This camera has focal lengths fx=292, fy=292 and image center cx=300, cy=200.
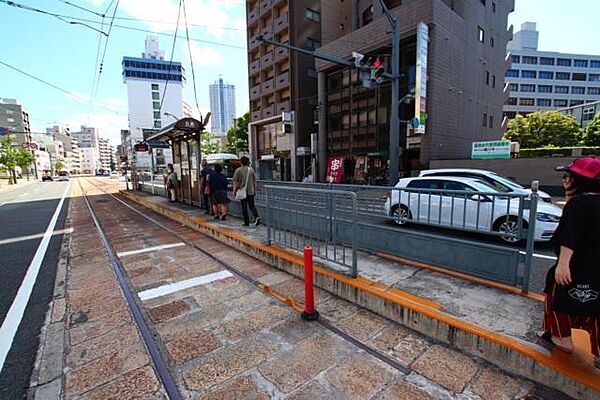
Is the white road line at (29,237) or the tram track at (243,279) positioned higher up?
the tram track at (243,279)

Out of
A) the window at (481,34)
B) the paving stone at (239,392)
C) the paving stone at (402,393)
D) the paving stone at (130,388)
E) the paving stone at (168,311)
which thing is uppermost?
the window at (481,34)

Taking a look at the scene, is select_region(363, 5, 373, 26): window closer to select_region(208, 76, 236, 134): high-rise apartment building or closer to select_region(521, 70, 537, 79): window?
select_region(521, 70, 537, 79): window

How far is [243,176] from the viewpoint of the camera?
766cm

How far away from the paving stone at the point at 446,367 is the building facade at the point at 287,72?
89.7 feet

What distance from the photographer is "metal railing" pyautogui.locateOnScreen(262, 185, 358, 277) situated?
4.70 meters

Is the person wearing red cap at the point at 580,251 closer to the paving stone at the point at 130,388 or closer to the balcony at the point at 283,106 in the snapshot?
the paving stone at the point at 130,388

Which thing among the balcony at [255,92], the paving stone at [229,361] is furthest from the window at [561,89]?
the paving stone at [229,361]

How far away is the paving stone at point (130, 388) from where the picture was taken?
2311 mm

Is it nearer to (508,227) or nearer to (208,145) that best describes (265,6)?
(208,145)

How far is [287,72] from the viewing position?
Answer: 30656mm

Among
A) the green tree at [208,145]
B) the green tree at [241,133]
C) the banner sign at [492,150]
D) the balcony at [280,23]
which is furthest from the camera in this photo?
the green tree at [208,145]

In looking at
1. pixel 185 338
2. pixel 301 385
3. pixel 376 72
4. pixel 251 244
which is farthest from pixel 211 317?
pixel 376 72

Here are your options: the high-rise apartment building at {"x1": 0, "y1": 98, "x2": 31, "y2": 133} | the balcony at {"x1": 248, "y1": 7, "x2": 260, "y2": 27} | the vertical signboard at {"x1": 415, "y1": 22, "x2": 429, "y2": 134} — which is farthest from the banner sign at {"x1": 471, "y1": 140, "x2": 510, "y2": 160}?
the high-rise apartment building at {"x1": 0, "y1": 98, "x2": 31, "y2": 133}

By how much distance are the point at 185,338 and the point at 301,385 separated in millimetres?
1397
